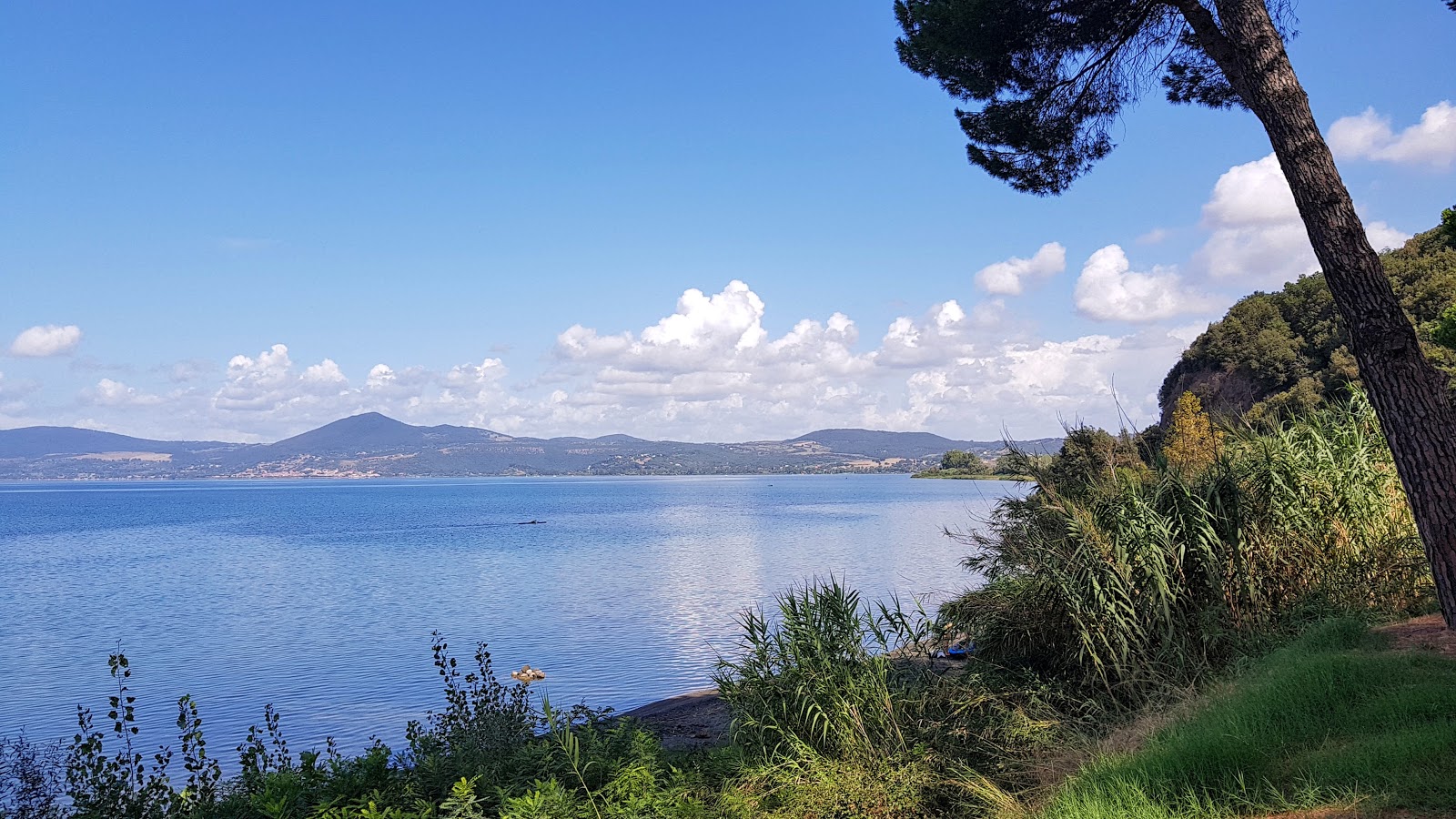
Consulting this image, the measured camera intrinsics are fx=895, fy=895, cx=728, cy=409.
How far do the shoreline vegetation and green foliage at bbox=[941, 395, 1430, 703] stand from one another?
0.02m

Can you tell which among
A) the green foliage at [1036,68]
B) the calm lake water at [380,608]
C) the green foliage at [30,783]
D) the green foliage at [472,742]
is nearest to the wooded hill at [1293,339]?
the calm lake water at [380,608]

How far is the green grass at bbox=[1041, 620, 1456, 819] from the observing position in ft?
14.2

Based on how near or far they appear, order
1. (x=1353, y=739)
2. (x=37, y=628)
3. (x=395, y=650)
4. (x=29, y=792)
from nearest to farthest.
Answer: (x=1353, y=739), (x=29, y=792), (x=395, y=650), (x=37, y=628)

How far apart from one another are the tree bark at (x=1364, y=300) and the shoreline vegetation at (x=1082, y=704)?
1.05m

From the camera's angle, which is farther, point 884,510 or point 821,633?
point 884,510

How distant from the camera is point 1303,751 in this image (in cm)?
494

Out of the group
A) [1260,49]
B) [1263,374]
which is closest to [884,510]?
[1263,374]

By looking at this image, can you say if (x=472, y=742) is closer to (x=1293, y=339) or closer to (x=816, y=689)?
(x=816, y=689)

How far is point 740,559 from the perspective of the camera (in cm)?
3734

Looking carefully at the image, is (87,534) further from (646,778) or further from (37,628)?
(646,778)

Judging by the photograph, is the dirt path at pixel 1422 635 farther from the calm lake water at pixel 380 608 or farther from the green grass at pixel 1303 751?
the calm lake water at pixel 380 608

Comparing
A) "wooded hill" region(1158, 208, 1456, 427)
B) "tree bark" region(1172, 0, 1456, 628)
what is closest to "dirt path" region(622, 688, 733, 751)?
"tree bark" region(1172, 0, 1456, 628)

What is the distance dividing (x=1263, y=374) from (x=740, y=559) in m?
32.4

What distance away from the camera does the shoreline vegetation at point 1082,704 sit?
494cm
